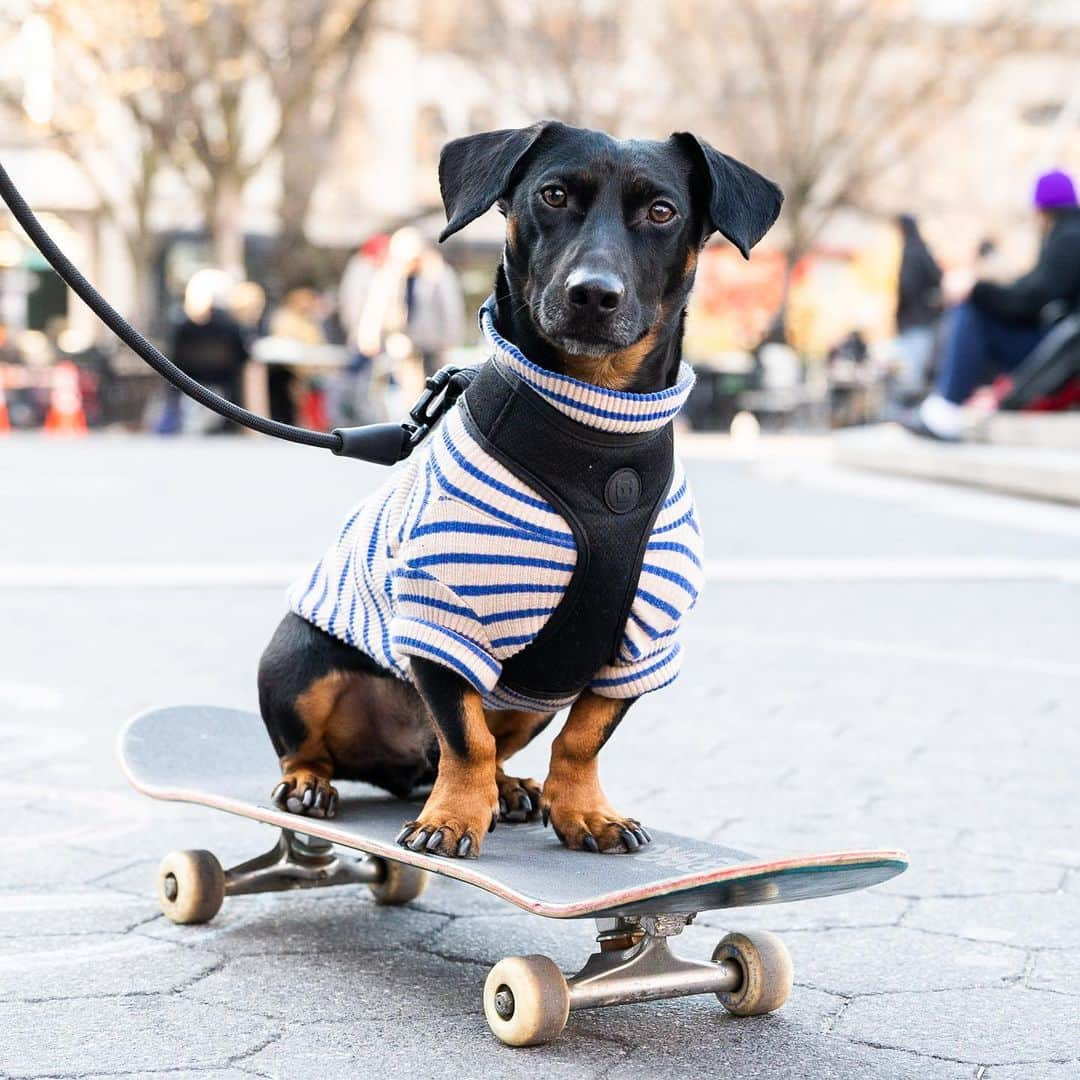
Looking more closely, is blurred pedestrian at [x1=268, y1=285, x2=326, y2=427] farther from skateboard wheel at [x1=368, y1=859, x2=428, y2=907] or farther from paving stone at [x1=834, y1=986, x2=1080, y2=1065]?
paving stone at [x1=834, y1=986, x2=1080, y2=1065]

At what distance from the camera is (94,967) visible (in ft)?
10.5

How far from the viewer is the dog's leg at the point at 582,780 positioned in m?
3.17

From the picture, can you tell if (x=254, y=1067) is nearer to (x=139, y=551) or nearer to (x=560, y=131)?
(x=560, y=131)

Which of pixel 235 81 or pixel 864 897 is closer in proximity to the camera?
pixel 864 897

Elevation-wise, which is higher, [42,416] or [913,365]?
[913,365]

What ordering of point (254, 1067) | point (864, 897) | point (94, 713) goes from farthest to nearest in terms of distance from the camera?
point (94, 713), point (864, 897), point (254, 1067)

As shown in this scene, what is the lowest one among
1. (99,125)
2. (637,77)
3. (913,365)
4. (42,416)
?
(42,416)

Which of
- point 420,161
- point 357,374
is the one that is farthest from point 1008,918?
point 420,161

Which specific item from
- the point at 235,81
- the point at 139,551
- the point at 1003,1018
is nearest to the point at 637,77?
the point at 235,81

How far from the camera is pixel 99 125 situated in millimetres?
28594

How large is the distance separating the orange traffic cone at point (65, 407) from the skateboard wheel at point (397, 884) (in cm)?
1995

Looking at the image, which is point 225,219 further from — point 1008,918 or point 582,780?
point 582,780

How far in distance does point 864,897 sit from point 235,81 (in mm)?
24541

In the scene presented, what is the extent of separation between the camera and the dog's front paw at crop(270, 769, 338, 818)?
11.1 feet
